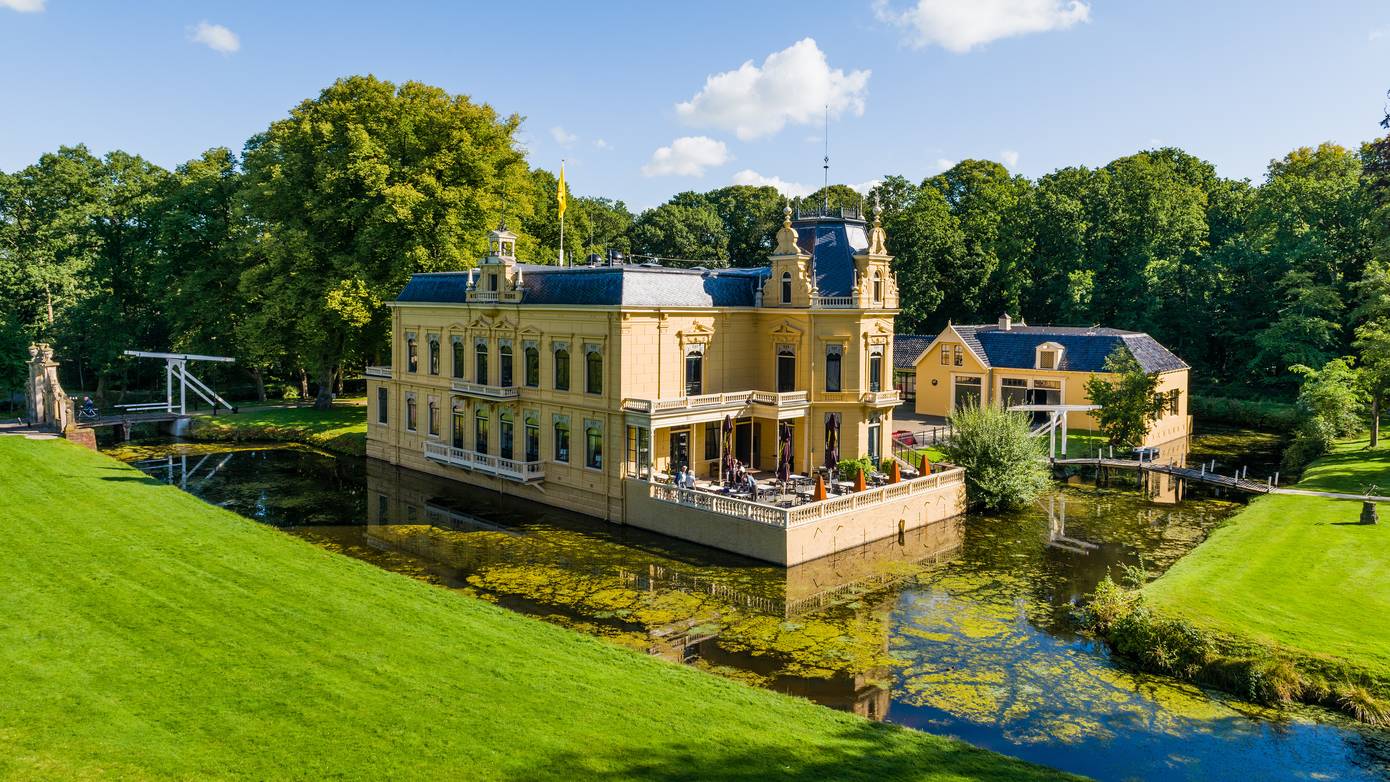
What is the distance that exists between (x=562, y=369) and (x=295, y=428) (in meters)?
20.8

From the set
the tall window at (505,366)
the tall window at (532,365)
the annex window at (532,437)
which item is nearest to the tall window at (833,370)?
the tall window at (532,365)

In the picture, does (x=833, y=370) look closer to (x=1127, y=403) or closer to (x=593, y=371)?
(x=593, y=371)

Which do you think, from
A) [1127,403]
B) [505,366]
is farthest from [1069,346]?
[505,366]

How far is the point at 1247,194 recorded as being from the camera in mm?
72375

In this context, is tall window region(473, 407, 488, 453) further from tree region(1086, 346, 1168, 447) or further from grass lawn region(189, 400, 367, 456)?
tree region(1086, 346, 1168, 447)

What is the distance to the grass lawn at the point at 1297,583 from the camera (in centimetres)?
1858

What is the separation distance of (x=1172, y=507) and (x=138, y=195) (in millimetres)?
56899

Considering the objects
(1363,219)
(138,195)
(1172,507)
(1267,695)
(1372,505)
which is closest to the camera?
(1267,695)

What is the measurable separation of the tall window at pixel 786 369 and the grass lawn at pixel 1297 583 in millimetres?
14225

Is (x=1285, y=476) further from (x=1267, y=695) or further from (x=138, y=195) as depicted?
(x=138, y=195)

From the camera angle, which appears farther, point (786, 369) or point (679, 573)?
point (786, 369)

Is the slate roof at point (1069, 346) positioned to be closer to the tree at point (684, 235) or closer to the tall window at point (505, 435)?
the tall window at point (505, 435)

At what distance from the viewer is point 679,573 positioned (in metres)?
25.3

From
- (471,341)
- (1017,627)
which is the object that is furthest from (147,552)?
(1017,627)
